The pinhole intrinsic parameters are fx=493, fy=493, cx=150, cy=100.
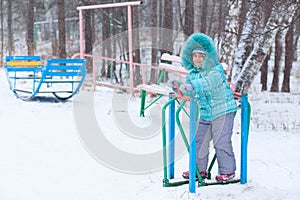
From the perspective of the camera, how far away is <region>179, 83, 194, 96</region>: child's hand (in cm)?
392

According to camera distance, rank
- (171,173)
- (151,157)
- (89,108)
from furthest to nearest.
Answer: (89,108) < (151,157) < (171,173)

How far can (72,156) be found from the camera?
5.53 m

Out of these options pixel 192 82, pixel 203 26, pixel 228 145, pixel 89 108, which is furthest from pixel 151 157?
pixel 203 26

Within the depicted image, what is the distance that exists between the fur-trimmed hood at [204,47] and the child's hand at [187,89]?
1.37 feet

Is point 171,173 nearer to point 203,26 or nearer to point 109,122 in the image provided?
point 109,122

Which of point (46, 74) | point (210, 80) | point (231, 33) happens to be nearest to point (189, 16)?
point (231, 33)

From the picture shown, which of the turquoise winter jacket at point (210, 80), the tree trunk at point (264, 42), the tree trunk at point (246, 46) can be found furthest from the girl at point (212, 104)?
the tree trunk at point (246, 46)

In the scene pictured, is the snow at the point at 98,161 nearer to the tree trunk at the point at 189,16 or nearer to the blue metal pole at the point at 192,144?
the blue metal pole at the point at 192,144

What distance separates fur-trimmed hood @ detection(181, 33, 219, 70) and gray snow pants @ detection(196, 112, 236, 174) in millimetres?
482

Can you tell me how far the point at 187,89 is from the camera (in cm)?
392

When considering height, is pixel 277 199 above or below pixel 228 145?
below

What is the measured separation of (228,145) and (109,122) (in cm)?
371

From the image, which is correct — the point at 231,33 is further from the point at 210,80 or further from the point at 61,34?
the point at 61,34

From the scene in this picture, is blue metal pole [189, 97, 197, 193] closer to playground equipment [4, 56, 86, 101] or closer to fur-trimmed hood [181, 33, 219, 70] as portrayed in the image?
fur-trimmed hood [181, 33, 219, 70]
